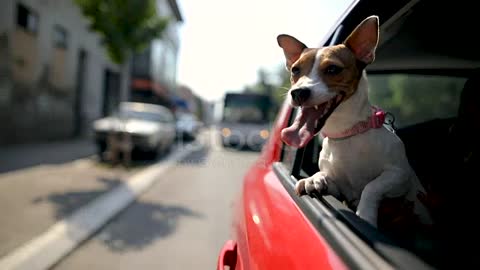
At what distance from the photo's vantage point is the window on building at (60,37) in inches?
655

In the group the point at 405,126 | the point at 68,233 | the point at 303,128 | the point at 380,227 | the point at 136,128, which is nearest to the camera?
the point at 380,227

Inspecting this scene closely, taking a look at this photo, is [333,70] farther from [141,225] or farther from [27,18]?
[27,18]

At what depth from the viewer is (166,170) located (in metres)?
11.7

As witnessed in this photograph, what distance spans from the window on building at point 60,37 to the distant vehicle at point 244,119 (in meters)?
8.32

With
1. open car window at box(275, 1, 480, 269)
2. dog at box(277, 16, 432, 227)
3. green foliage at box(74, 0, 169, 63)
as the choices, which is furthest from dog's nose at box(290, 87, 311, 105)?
green foliage at box(74, 0, 169, 63)

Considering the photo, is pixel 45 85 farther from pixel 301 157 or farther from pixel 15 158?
pixel 301 157

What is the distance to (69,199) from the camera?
6.67m

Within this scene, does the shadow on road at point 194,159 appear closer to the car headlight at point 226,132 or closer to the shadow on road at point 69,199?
the car headlight at point 226,132

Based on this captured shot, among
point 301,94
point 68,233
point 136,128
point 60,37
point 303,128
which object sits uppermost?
point 60,37

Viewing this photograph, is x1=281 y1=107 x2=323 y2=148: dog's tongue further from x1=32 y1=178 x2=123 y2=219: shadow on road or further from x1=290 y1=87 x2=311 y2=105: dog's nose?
x1=32 y1=178 x2=123 y2=219: shadow on road

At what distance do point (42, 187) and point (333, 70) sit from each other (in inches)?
273

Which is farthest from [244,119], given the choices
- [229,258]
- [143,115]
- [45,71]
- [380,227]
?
[380,227]

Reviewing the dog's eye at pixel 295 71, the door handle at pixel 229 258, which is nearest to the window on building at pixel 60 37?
the door handle at pixel 229 258

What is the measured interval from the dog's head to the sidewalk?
362 cm
